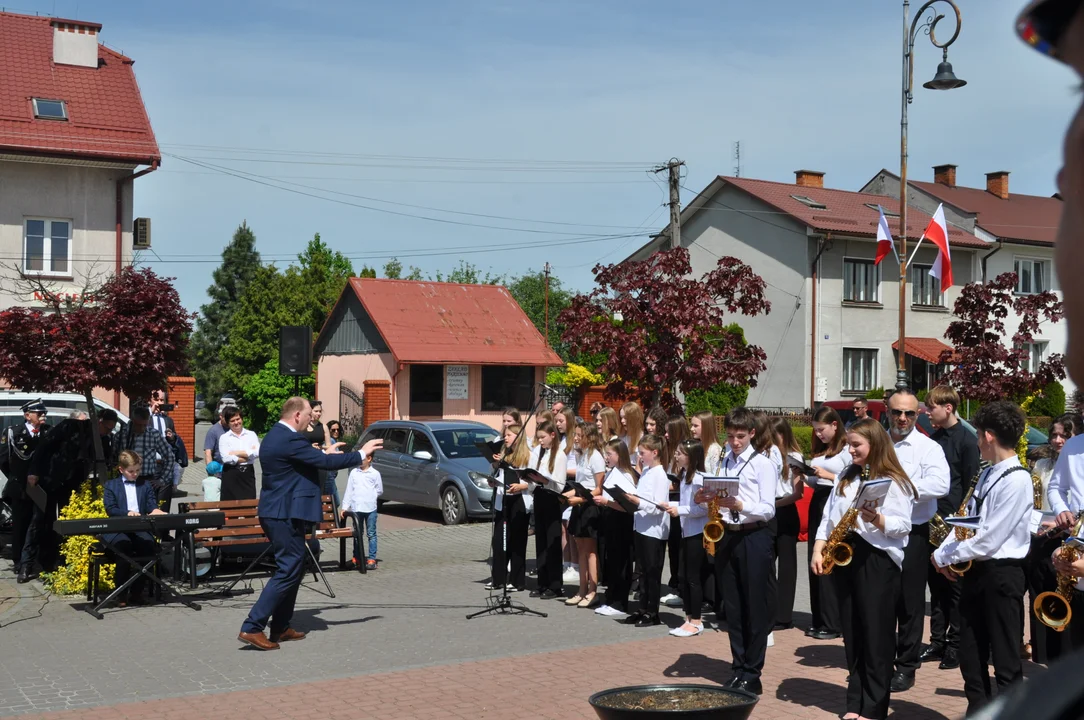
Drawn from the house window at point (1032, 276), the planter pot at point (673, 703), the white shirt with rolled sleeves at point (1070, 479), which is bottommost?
the planter pot at point (673, 703)

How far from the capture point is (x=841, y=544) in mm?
7582

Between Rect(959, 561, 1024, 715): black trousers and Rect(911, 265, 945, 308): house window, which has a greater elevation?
Rect(911, 265, 945, 308): house window

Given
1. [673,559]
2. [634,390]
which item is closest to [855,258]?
[634,390]

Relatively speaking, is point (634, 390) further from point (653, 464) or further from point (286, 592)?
point (286, 592)

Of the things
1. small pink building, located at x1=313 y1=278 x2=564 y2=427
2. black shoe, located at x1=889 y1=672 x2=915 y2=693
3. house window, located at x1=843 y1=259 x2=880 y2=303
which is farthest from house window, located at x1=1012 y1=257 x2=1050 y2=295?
black shoe, located at x1=889 y1=672 x2=915 y2=693

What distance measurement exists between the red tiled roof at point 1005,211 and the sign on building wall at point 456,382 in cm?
2080

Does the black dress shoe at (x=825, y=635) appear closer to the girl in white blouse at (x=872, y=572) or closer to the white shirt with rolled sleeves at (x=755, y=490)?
the white shirt with rolled sleeves at (x=755, y=490)

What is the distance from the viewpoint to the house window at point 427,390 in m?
38.9

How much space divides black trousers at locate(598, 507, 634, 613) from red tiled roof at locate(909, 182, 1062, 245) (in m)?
36.5

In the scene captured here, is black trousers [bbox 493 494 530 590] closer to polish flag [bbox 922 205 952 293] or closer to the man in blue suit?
the man in blue suit

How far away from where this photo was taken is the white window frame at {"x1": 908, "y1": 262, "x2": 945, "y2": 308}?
43000mm

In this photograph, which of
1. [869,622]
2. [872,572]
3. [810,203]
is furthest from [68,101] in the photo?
[869,622]

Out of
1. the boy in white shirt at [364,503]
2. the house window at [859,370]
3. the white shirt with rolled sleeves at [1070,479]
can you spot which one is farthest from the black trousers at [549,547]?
the house window at [859,370]

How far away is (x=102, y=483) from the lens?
521 inches
